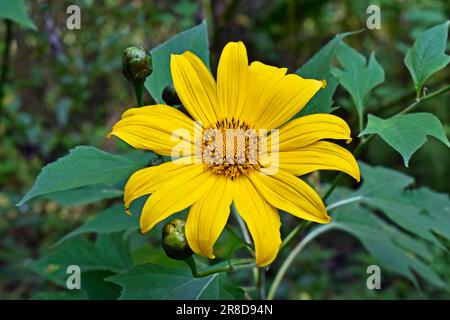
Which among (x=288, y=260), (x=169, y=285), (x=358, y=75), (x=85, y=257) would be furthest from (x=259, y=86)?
(x=85, y=257)

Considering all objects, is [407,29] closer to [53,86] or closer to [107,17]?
[107,17]

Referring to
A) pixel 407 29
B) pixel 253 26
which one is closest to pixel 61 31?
pixel 253 26

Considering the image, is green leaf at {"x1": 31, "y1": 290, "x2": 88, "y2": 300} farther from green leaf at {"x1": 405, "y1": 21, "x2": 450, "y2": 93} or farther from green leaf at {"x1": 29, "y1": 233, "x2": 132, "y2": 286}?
green leaf at {"x1": 405, "y1": 21, "x2": 450, "y2": 93}

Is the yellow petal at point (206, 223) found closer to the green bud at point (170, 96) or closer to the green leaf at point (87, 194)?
the green bud at point (170, 96)

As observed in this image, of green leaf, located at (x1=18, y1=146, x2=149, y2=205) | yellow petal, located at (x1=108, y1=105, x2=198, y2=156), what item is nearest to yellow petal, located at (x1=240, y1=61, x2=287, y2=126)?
yellow petal, located at (x1=108, y1=105, x2=198, y2=156)

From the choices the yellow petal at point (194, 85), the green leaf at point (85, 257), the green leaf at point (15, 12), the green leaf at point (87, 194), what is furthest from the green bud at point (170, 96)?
the green leaf at point (85, 257)

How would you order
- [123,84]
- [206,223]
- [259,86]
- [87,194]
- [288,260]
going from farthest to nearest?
[123,84] < [288,260] < [87,194] < [259,86] < [206,223]

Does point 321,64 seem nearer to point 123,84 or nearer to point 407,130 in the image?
point 407,130
